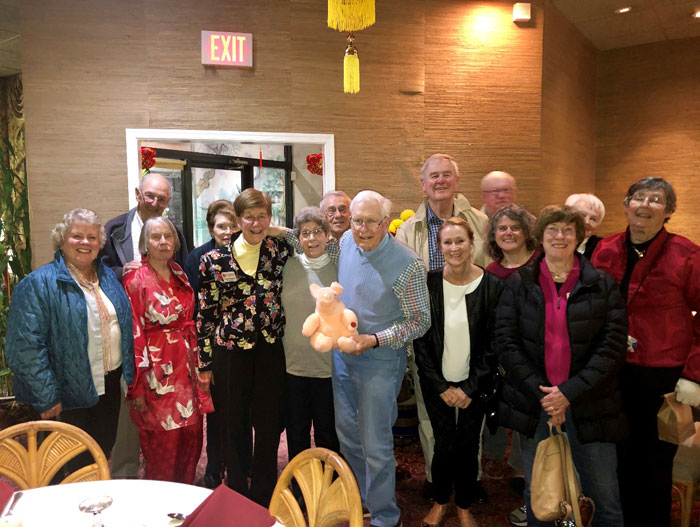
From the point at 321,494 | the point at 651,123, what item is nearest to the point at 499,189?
the point at 321,494

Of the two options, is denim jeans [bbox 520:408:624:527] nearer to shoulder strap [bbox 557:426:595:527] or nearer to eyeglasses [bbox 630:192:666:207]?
shoulder strap [bbox 557:426:595:527]

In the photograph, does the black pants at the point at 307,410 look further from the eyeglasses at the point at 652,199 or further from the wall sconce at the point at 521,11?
the wall sconce at the point at 521,11

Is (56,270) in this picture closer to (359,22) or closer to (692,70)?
(359,22)

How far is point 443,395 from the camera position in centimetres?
249

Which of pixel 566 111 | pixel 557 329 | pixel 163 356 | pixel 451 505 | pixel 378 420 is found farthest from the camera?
pixel 566 111

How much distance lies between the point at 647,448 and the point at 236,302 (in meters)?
2.01

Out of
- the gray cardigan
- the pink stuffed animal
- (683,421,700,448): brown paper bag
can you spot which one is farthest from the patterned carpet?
the pink stuffed animal

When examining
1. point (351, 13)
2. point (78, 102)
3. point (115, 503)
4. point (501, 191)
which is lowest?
point (115, 503)

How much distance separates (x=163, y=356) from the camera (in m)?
2.52

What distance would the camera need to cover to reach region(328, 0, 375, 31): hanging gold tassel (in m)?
3.04

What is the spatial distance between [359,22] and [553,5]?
118 inches

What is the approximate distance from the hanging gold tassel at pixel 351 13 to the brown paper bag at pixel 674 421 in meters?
2.55

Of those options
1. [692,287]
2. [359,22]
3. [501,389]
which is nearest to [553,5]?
[359,22]

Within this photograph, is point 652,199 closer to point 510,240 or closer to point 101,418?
point 510,240
